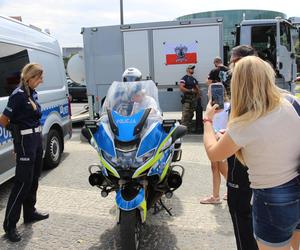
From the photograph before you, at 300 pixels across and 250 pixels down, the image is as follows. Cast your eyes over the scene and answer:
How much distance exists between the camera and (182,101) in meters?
9.88

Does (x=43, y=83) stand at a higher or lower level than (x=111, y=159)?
higher

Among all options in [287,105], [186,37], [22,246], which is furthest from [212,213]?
[186,37]

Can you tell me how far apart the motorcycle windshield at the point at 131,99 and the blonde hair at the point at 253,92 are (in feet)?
5.55

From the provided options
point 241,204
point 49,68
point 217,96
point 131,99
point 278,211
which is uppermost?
point 49,68

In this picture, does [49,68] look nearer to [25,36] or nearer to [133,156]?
[25,36]

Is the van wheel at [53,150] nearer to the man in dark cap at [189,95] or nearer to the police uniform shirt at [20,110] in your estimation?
the police uniform shirt at [20,110]

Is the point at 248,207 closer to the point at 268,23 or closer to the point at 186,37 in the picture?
the point at 186,37

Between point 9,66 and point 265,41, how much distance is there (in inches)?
303

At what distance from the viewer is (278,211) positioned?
221 cm

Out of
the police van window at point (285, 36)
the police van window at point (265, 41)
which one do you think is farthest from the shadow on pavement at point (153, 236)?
the police van window at point (285, 36)

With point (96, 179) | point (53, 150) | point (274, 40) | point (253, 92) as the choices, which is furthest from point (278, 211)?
point (274, 40)

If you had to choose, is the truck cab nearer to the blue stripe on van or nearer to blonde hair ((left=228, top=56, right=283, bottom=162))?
the blue stripe on van

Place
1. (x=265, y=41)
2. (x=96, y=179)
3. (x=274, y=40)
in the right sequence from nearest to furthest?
(x=96, y=179) < (x=274, y=40) < (x=265, y=41)

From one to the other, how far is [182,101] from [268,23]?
3.34 meters
